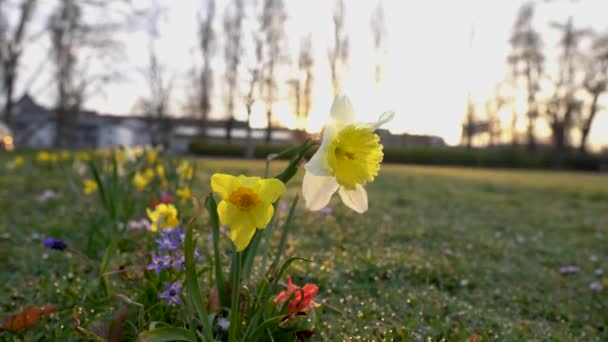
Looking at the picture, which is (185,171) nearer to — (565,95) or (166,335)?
(166,335)

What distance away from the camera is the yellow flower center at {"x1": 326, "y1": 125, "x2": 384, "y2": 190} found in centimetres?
80

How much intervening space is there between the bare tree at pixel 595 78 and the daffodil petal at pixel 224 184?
26.6m

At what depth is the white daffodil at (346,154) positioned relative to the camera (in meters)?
0.79

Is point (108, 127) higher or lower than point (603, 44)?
lower

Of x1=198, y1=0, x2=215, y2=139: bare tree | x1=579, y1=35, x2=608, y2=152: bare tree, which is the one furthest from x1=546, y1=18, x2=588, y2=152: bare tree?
x1=198, y1=0, x2=215, y2=139: bare tree

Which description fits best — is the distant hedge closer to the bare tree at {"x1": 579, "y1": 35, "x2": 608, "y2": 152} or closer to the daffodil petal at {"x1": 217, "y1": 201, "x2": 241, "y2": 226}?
the bare tree at {"x1": 579, "y1": 35, "x2": 608, "y2": 152}

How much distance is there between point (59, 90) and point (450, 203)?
1786cm

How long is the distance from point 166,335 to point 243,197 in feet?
0.95

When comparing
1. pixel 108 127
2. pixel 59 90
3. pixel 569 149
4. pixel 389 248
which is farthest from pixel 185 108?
pixel 389 248

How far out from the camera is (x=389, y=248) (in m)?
2.42

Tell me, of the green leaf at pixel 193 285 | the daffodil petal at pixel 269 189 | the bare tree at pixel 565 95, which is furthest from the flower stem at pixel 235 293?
the bare tree at pixel 565 95

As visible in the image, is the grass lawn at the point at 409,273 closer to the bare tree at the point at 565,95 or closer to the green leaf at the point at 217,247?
the green leaf at the point at 217,247

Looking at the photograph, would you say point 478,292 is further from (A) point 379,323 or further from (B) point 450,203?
(B) point 450,203

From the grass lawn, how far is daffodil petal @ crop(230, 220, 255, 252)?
14.5 inches
